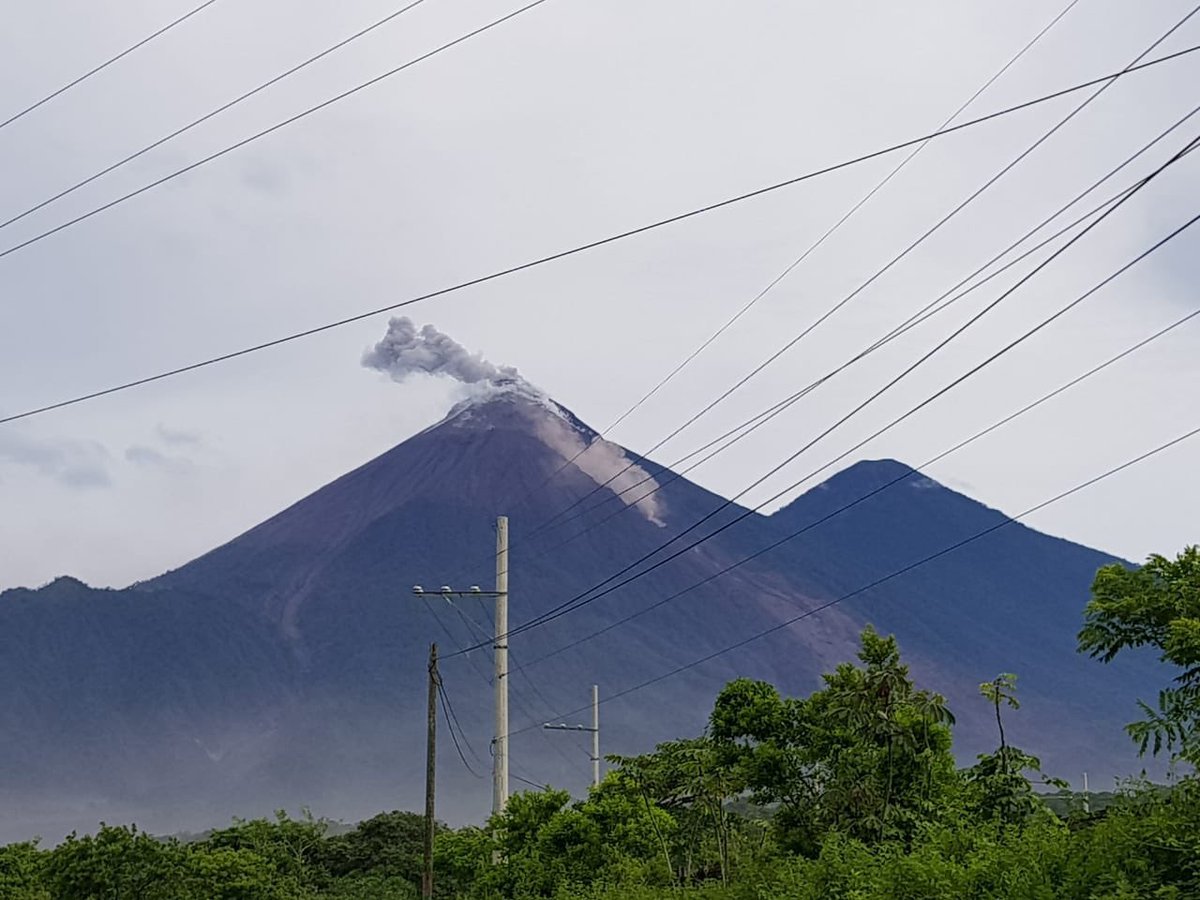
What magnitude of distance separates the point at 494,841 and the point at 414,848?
25172 millimetres

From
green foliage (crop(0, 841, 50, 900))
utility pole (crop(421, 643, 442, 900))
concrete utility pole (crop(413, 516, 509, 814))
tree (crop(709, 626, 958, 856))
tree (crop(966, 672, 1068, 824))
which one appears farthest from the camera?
green foliage (crop(0, 841, 50, 900))

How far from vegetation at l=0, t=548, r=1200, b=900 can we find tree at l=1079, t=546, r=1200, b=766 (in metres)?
0.02

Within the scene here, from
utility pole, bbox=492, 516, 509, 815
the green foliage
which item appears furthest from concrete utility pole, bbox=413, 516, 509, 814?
the green foliage

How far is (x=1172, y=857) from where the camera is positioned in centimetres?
1066

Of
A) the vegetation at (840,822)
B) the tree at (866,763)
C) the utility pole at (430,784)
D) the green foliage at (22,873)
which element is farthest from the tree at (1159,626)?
the green foliage at (22,873)

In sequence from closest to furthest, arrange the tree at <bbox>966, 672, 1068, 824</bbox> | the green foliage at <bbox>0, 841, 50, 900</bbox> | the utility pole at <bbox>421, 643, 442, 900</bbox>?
the tree at <bbox>966, 672, 1068, 824</bbox> < the utility pole at <bbox>421, 643, 442, 900</bbox> < the green foliage at <bbox>0, 841, 50, 900</bbox>

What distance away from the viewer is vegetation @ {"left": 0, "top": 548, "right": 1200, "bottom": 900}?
456 inches

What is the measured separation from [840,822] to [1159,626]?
541cm

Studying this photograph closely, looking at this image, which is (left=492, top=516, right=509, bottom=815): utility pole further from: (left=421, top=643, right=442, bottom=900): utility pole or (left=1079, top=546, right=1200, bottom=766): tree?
(left=1079, top=546, right=1200, bottom=766): tree

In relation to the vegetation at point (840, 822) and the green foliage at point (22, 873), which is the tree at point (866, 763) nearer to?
the vegetation at point (840, 822)

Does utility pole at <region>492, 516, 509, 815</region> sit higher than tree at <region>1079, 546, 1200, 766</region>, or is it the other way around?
utility pole at <region>492, 516, 509, 815</region>

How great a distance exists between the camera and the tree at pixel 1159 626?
12031mm

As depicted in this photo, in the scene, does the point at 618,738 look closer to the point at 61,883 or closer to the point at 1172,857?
the point at 61,883

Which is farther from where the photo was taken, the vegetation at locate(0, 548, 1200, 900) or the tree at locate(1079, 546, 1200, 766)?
the tree at locate(1079, 546, 1200, 766)
